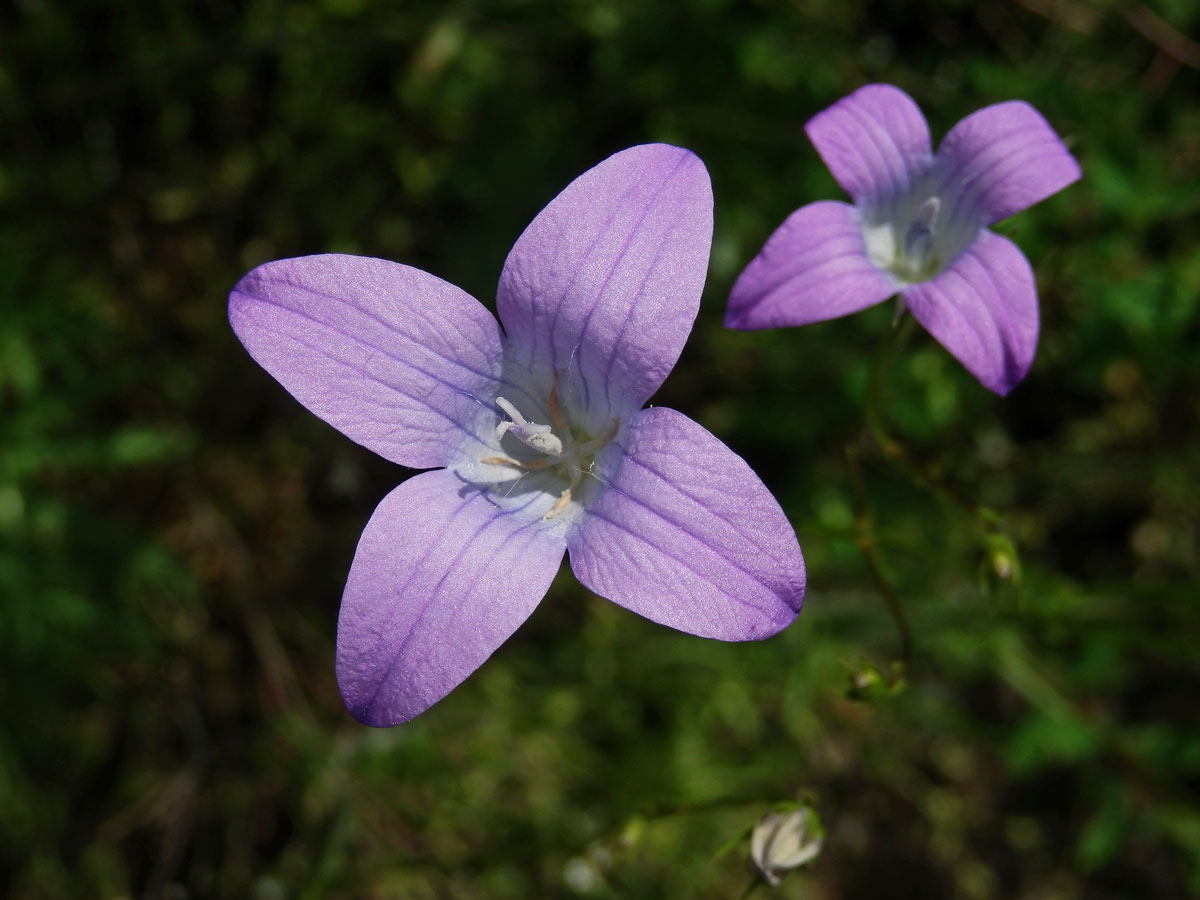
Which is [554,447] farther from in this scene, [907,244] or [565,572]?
[565,572]

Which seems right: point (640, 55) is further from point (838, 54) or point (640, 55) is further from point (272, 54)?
point (272, 54)

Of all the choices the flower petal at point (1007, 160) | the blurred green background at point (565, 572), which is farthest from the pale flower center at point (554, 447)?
the blurred green background at point (565, 572)

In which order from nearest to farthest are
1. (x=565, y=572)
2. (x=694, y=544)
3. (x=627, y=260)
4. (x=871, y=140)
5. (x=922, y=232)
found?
1. (x=694, y=544)
2. (x=627, y=260)
3. (x=871, y=140)
4. (x=922, y=232)
5. (x=565, y=572)

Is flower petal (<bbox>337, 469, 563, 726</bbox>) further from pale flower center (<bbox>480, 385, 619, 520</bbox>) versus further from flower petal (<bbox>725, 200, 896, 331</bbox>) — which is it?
flower petal (<bbox>725, 200, 896, 331</bbox>)

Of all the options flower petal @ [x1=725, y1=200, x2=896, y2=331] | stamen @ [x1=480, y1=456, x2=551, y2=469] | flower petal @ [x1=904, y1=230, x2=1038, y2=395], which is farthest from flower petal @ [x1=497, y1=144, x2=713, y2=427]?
flower petal @ [x1=904, y1=230, x2=1038, y2=395]

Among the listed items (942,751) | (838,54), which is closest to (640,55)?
(838,54)

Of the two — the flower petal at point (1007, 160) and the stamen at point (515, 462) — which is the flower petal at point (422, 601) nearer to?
the stamen at point (515, 462)

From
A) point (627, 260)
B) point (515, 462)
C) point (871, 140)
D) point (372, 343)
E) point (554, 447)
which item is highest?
point (871, 140)

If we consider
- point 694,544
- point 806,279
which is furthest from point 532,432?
point 806,279
